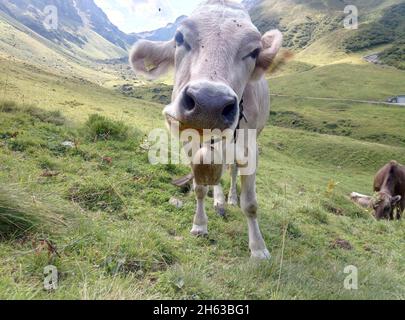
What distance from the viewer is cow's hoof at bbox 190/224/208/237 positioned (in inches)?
225

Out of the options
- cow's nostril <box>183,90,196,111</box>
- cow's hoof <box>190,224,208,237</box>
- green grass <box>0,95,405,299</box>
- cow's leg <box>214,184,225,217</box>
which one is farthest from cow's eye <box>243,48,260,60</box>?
cow's leg <box>214,184,225,217</box>

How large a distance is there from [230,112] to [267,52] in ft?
5.35

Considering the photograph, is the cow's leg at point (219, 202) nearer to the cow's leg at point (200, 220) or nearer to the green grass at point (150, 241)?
the green grass at point (150, 241)

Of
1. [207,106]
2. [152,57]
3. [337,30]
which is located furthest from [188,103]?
[337,30]

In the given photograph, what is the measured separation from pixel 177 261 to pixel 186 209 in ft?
7.44

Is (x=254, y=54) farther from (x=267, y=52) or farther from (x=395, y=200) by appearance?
(x=395, y=200)

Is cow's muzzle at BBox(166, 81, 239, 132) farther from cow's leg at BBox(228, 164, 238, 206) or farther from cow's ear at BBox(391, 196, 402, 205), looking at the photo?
cow's ear at BBox(391, 196, 402, 205)

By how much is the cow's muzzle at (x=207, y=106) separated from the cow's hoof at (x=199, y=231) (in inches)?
100.0

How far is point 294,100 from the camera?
237 feet

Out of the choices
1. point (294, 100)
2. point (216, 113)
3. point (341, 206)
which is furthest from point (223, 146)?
point (294, 100)

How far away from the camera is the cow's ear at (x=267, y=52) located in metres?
4.73

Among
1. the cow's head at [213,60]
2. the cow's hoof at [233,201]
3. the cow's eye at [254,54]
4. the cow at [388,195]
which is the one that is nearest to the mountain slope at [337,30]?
the cow at [388,195]

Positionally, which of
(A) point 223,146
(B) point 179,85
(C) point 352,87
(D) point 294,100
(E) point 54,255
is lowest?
(E) point 54,255
